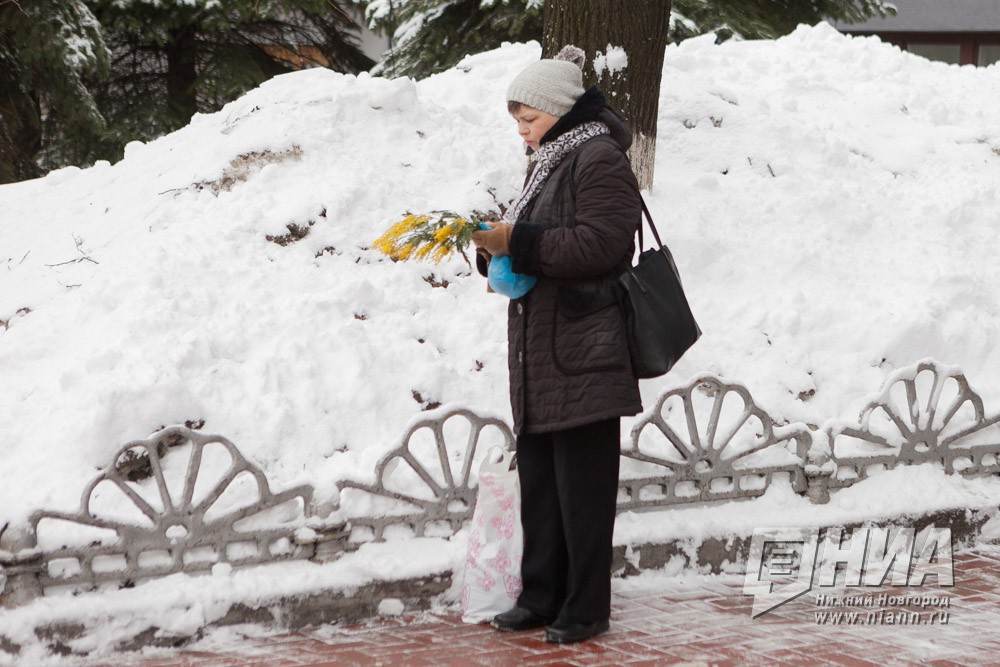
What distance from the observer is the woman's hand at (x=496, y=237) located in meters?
3.62

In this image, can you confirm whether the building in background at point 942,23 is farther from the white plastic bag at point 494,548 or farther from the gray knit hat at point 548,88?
the white plastic bag at point 494,548

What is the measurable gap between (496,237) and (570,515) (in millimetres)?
957

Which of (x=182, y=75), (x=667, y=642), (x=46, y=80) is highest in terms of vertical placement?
(x=182, y=75)

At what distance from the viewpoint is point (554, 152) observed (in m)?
3.76

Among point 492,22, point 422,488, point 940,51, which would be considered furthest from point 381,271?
point 940,51

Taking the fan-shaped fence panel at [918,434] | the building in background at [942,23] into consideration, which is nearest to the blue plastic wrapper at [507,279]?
the fan-shaped fence panel at [918,434]

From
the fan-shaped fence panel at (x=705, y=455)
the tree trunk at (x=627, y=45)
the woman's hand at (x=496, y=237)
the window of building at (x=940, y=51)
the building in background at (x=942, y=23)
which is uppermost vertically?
the building in background at (x=942, y=23)

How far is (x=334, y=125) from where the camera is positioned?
5910mm

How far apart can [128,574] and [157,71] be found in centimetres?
1015

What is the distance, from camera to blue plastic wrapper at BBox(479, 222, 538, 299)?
369 cm

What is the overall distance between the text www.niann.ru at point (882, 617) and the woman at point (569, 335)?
0.84 meters

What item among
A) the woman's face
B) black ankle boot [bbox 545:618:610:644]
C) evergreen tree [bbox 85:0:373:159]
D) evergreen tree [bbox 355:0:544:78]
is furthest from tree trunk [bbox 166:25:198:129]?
black ankle boot [bbox 545:618:610:644]

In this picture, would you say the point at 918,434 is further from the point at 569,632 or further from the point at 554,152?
the point at 554,152

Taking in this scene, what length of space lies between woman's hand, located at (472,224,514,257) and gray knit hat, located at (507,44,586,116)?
436mm
